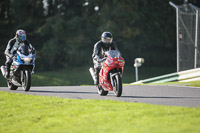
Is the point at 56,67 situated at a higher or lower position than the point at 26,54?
lower

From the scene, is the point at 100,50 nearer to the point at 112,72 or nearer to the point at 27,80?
the point at 112,72

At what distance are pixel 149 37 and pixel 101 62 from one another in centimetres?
2652

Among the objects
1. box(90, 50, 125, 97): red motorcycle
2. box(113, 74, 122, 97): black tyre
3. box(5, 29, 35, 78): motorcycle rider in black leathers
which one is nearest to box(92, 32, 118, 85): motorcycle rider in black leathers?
box(90, 50, 125, 97): red motorcycle

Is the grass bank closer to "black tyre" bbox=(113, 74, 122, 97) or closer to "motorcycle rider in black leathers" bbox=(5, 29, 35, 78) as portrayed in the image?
"motorcycle rider in black leathers" bbox=(5, 29, 35, 78)

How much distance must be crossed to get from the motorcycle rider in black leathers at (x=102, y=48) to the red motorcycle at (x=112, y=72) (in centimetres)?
34

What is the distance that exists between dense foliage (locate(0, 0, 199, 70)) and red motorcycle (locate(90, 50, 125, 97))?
2282 centimetres

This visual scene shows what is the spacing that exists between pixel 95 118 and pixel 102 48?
15.8ft

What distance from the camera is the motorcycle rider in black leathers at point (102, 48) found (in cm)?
1218

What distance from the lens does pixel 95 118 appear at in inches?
311

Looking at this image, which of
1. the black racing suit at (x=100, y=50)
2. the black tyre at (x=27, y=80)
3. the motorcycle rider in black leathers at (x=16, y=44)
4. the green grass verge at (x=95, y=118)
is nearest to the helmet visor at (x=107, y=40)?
the black racing suit at (x=100, y=50)

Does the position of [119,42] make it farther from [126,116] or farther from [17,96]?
[126,116]

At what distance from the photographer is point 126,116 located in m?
7.94

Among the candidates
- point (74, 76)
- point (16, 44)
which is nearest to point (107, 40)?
point (16, 44)

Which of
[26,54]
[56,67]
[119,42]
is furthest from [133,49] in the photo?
[26,54]
